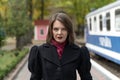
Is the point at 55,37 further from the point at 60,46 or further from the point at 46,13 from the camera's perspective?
the point at 46,13

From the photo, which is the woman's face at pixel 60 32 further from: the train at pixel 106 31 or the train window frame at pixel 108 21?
the train window frame at pixel 108 21

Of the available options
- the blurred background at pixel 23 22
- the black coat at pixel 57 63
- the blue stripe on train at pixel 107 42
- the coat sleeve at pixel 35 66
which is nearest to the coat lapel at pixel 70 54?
the black coat at pixel 57 63

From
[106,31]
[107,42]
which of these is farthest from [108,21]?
[107,42]

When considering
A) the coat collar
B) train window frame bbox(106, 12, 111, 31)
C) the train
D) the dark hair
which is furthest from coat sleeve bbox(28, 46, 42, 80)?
train window frame bbox(106, 12, 111, 31)

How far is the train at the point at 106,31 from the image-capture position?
15609 millimetres

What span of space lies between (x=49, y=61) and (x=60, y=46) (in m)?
0.17

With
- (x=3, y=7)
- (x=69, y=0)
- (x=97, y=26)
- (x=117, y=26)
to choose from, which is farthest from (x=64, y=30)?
(x=69, y=0)

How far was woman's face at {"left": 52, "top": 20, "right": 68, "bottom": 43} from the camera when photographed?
12.3ft

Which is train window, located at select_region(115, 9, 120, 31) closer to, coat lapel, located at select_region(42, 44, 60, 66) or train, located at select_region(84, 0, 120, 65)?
train, located at select_region(84, 0, 120, 65)

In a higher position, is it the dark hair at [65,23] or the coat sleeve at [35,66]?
the dark hair at [65,23]

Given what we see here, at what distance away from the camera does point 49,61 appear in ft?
12.3

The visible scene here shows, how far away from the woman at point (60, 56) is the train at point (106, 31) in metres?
11.3

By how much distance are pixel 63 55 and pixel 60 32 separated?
0.72ft

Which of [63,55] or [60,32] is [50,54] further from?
[60,32]
